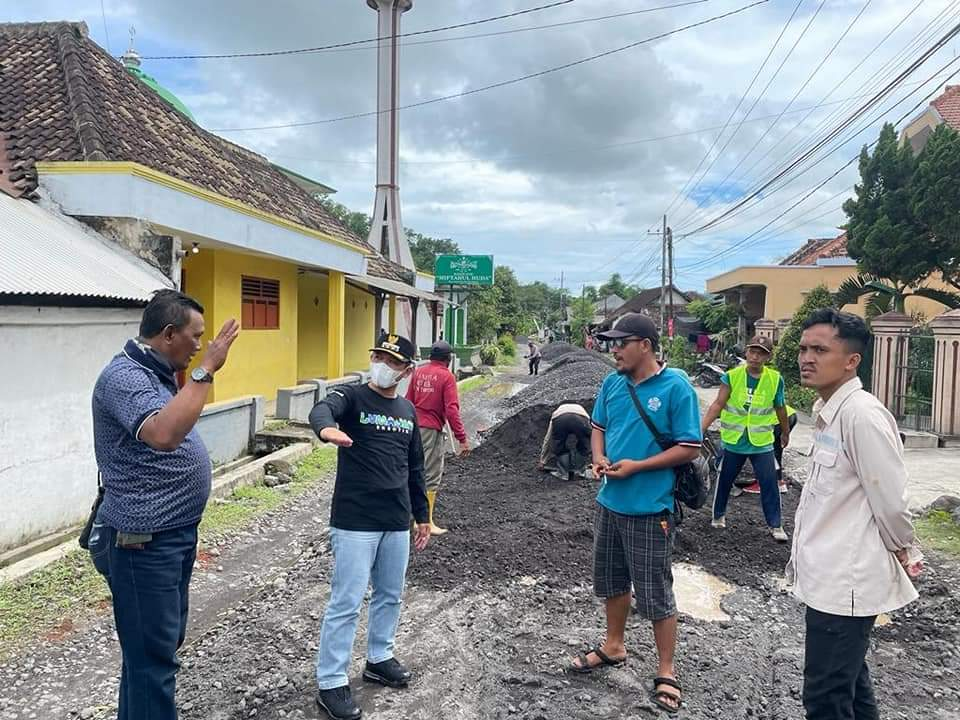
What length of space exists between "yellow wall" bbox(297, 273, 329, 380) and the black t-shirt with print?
14.5 m

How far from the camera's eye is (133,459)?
7.98ft

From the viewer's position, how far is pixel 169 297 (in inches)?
102

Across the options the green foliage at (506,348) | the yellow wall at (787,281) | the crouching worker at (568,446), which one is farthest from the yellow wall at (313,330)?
the green foliage at (506,348)

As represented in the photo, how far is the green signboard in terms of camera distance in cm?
3888

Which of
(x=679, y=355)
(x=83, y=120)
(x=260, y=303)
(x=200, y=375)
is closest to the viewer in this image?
(x=200, y=375)

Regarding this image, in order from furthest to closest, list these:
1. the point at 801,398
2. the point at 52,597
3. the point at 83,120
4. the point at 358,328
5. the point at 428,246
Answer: the point at 428,246 → the point at 358,328 → the point at 801,398 → the point at 83,120 → the point at 52,597

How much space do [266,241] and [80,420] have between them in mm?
5141

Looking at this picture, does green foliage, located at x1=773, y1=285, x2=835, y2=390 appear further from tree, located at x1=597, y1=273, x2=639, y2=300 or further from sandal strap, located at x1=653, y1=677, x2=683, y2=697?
tree, located at x1=597, y1=273, x2=639, y2=300

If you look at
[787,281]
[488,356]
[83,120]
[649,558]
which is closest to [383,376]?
[649,558]

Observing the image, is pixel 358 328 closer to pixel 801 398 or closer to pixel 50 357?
pixel 801 398

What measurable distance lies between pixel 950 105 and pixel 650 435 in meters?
24.2

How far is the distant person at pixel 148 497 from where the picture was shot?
239 cm

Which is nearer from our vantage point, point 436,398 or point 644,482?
point 644,482

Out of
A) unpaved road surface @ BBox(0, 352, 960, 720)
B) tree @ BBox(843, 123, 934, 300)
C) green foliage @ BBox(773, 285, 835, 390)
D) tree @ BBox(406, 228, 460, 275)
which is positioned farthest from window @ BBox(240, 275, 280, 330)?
tree @ BBox(406, 228, 460, 275)
